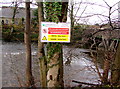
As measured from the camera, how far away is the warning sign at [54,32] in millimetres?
2840

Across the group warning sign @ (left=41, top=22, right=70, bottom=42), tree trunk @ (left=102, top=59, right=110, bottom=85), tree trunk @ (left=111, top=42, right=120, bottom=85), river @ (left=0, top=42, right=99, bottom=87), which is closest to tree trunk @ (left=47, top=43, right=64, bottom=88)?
warning sign @ (left=41, top=22, right=70, bottom=42)

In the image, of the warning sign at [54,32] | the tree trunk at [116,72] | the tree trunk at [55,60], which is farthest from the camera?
the tree trunk at [116,72]

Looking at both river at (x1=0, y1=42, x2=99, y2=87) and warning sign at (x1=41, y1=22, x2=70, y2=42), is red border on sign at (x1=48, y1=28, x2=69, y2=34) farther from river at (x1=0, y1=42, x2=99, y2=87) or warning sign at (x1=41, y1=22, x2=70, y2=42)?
river at (x1=0, y1=42, x2=99, y2=87)

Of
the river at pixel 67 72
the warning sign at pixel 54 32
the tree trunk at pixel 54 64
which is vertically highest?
the warning sign at pixel 54 32

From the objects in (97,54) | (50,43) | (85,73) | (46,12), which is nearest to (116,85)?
(97,54)

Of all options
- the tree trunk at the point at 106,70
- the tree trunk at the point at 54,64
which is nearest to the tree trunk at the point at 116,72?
the tree trunk at the point at 106,70

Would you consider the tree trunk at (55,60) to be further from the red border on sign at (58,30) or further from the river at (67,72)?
the river at (67,72)

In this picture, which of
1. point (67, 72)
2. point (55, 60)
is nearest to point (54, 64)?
point (55, 60)

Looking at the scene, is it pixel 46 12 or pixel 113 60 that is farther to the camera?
pixel 113 60

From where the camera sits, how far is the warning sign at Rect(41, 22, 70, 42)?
2.84m

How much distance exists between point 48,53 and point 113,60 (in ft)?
8.42

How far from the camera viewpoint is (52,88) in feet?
10.2

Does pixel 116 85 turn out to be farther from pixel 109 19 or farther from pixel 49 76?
pixel 49 76

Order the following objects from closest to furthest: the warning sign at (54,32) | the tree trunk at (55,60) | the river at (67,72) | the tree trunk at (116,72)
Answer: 1. the warning sign at (54,32)
2. the tree trunk at (55,60)
3. the tree trunk at (116,72)
4. the river at (67,72)
